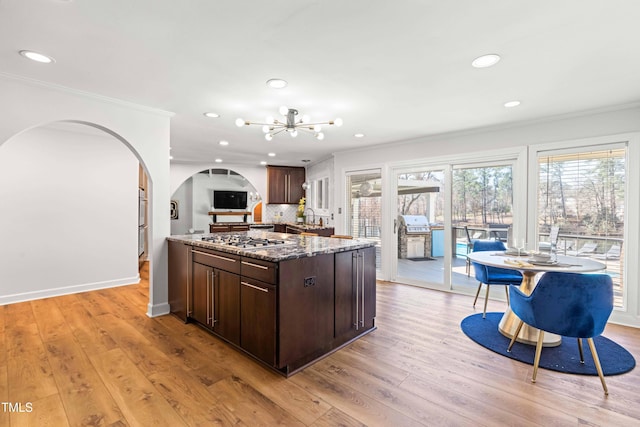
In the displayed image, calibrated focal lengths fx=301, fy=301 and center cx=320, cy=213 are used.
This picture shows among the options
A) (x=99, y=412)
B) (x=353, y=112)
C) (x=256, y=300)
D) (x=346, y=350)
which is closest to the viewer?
(x=99, y=412)

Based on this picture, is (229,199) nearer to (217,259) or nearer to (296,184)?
(296,184)

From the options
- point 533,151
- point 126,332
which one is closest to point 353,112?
point 533,151

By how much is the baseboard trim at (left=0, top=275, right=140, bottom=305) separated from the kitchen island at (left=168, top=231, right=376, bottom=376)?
7.40 feet

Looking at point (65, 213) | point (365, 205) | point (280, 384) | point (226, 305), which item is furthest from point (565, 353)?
point (65, 213)

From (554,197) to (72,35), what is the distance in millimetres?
5071

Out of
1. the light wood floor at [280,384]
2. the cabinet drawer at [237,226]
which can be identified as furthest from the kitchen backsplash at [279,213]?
the light wood floor at [280,384]

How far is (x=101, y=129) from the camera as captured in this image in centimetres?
321

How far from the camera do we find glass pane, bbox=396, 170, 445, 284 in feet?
16.0

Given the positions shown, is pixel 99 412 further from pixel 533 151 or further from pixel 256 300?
pixel 533 151

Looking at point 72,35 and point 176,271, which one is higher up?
point 72,35

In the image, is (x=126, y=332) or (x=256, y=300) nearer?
(x=256, y=300)

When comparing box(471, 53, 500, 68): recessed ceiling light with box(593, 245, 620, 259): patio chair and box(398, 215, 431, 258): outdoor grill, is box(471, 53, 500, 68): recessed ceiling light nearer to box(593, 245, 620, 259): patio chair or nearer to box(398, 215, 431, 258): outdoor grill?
box(593, 245, 620, 259): patio chair

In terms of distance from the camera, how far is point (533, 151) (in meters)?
3.88

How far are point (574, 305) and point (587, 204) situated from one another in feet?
7.18
